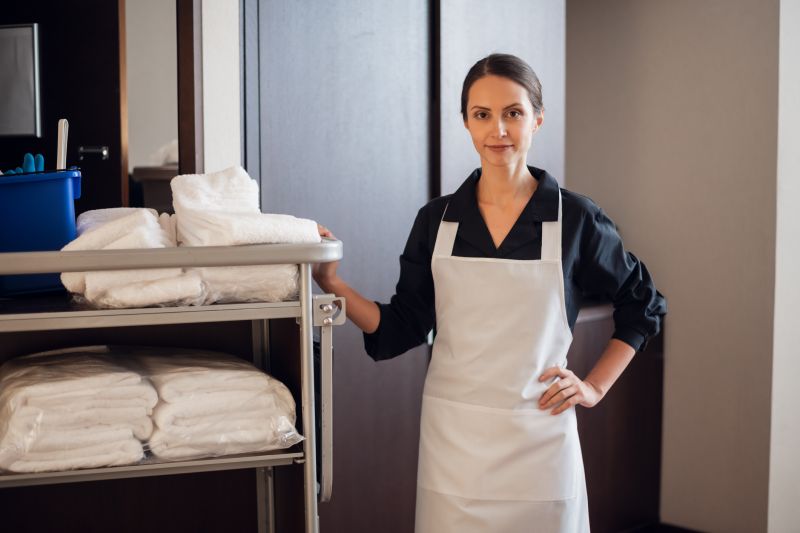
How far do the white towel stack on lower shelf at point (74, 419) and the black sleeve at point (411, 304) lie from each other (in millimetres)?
511

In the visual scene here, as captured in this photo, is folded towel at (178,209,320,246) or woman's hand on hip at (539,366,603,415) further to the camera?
woman's hand on hip at (539,366,603,415)

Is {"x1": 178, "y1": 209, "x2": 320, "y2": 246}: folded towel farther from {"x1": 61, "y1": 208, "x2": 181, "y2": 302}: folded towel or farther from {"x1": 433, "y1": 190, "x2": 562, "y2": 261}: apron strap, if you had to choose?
{"x1": 433, "y1": 190, "x2": 562, "y2": 261}: apron strap

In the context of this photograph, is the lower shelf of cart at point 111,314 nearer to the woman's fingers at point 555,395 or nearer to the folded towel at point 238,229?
the folded towel at point 238,229

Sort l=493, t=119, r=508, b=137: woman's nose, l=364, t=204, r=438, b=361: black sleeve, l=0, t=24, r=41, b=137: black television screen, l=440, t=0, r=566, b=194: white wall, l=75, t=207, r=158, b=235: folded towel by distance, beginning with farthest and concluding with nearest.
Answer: l=440, t=0, r=566, b=194: white wall < l=0, t=24, r=41, b=137: black television screen < l=364, t=204, r=438, b=361: black sleeve < l=493, t=119, r=508, b=137: woman's nose < l=75, t=207, r=158, b=235: folded towel

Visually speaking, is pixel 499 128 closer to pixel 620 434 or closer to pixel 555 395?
pixel 555 395

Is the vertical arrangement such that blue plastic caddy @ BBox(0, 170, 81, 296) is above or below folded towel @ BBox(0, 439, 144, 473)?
above

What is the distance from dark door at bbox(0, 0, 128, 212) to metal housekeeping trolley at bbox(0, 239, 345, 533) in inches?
28.5

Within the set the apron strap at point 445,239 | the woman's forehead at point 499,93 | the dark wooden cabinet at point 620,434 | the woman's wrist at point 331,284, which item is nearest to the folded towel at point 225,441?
the woman's wrist at point 331,284

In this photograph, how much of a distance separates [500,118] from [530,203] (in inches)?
6.8

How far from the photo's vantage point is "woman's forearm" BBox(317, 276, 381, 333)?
1.65 m

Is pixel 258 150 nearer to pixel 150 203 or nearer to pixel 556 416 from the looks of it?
pixel 150 203

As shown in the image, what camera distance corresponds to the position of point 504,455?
1637mm

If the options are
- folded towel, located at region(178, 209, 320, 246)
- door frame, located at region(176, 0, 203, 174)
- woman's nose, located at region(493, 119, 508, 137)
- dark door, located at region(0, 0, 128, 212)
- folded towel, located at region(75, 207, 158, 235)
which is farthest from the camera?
dark door, located at region(0, 0, 128, 212)

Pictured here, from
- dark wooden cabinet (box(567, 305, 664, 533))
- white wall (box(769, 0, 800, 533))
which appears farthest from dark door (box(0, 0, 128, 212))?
white wall (box(769, 0, 800, 533))
